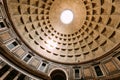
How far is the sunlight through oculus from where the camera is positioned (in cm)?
2827

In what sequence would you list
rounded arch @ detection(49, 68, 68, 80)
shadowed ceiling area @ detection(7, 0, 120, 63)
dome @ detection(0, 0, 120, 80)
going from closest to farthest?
dome @ detection(0, 0, 120, 80) → shadowed ceiling area @ detection(7, 0, 120, 63) → rounded arch @ detection(49, 68, 68, 80)

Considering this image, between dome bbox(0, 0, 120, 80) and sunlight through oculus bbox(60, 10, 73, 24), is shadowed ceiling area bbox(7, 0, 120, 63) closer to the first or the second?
dome bbox(0, 0, 120, 80)

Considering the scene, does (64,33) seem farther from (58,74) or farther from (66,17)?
(58,74)

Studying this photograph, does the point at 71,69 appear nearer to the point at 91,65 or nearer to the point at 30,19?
the point at 91,65

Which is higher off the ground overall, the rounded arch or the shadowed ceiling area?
the shadowed ceiling area

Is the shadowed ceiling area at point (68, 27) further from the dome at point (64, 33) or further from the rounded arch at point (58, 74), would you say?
the rounded arch at point (58, 74)

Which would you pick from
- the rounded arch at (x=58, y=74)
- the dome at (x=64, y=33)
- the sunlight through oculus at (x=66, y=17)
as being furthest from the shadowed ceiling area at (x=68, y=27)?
the rounded arch at (x=58, y=74)

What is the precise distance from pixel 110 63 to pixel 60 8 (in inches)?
495

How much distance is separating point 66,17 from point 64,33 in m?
3.00

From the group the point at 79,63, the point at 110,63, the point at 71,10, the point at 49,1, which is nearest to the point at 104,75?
the point at 110,63

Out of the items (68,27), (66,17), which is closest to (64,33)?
(68,27)

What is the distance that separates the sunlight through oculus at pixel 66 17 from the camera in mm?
28269

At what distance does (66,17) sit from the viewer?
29141 mm

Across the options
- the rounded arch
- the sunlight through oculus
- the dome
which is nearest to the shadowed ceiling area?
the dome
